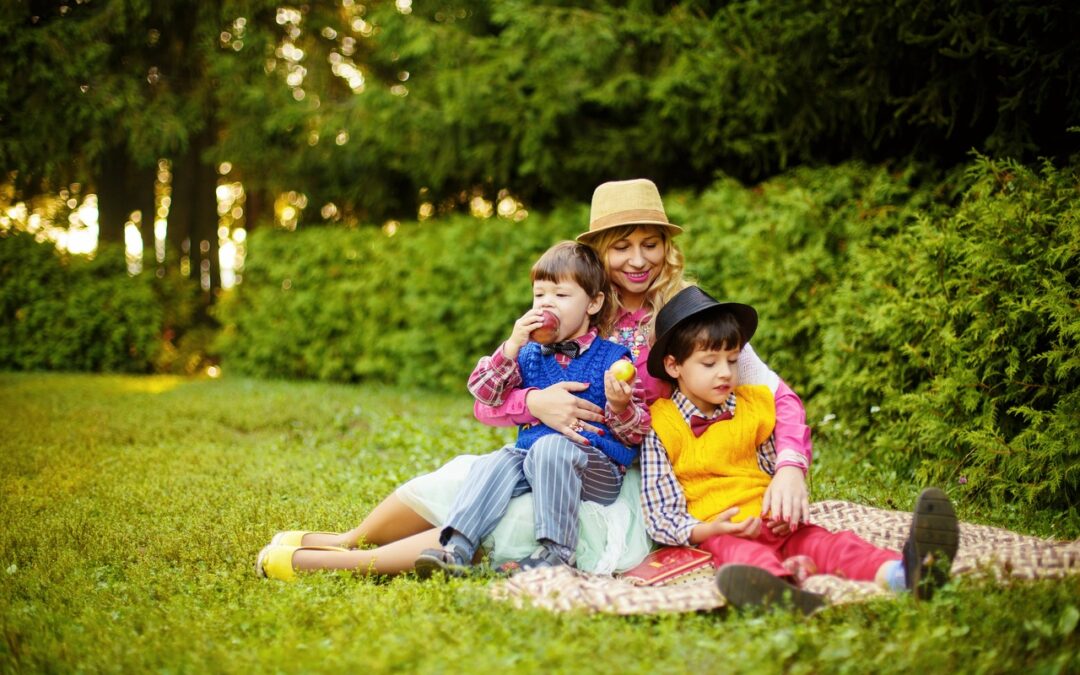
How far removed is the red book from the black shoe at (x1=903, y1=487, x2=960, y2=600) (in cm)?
77

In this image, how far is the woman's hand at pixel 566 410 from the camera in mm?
3541

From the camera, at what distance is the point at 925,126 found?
6531mm

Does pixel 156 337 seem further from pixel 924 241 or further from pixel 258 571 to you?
pixel 924 241

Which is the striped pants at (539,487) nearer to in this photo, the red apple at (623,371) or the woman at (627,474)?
the woman at (627,474)

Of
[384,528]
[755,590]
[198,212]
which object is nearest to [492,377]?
[384,528]

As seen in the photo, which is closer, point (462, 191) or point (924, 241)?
point (924, 241)

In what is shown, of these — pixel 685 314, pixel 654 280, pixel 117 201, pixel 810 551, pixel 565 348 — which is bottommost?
pixel 810 551

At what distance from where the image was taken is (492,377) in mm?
3646

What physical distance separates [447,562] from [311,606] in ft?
1.83

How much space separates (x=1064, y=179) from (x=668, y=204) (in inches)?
159

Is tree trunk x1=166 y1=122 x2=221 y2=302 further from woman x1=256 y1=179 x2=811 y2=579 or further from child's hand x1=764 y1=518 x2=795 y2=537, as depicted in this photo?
child's hand x1=764 y1=518 x2=795 y2=537

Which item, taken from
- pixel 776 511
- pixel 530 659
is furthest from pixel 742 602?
pixel 530 659

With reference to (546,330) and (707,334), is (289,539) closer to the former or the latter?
(546,330)

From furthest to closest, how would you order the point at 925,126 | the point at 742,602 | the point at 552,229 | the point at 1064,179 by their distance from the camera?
the point at 552,229 → the point at 925,126 → the point at 1064,179 → the point at 742,602
